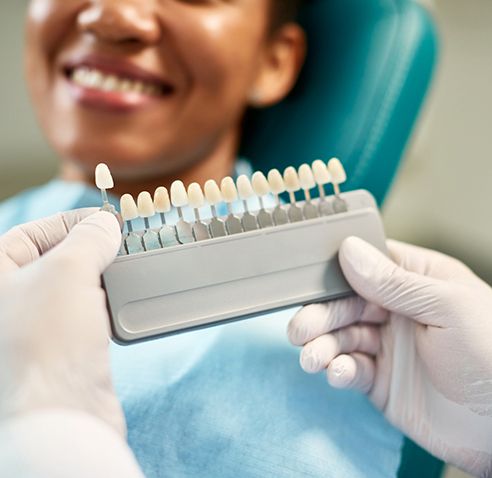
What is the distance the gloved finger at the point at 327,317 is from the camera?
753mm

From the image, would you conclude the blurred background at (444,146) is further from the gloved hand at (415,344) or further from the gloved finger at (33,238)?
the gloved finger at (33,238)

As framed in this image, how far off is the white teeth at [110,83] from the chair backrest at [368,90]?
0.36m

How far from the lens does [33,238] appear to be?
67 cm

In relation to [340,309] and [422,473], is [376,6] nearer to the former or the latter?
[340,309]

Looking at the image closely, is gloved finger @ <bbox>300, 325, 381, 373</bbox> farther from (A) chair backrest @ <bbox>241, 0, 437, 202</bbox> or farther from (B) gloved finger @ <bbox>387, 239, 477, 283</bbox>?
(A) chair backrest @ <bbox>241, 0, 437, 202</bbox>

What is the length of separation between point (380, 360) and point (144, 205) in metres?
0.40

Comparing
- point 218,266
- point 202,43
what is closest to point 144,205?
point 218,266

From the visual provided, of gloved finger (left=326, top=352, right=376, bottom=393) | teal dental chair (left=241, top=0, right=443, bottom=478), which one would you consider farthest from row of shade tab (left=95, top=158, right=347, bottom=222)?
teal dental chair (left=241, top=0, right=443, bottom=478)

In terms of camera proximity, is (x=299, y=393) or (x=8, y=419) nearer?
(x=8, y=419)

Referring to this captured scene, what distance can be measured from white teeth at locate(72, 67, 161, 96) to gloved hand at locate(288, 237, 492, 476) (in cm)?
Result: 60

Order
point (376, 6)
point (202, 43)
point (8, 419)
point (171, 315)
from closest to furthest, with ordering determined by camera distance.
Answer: point (8, 419) → point (171, 315) → point (202, 43) → point (376, 6)

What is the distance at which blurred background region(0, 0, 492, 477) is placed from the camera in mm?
1913

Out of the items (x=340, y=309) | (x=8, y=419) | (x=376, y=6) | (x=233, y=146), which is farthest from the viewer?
(x=233, y=146)

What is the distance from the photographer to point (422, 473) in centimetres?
97
